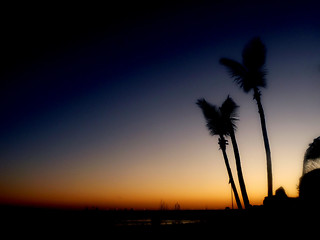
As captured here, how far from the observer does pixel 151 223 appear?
17.8ft

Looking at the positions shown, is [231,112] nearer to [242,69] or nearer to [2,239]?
[242,69]

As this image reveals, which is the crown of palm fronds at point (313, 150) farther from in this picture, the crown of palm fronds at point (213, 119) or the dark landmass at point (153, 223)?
the dark landmass at point (153, 223)

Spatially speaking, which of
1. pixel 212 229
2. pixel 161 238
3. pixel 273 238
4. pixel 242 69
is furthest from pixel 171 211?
pixel 242 69

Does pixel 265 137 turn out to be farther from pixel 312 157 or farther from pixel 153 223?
pixel 153 223

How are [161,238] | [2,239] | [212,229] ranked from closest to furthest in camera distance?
[2,239] → [161,238] → [212,229]

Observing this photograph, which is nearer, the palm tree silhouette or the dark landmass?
the dark landmass

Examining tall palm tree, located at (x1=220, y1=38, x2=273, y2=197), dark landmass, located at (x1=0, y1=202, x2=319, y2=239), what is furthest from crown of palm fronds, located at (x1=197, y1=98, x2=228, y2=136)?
dark landmass, located at (x1=0, y1=202, x2=319, y2=239)

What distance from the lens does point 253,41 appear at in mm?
14414

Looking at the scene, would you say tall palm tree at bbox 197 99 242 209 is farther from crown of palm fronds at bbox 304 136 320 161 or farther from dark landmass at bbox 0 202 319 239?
dark landmass at bbox 0 202 319 239

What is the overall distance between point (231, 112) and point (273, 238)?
564 inches

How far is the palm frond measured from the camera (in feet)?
47.3

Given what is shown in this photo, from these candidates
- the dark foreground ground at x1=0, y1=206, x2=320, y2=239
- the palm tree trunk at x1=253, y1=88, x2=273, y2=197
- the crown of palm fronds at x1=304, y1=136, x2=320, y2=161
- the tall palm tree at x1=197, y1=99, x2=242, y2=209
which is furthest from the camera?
the tall palm tree at x1=197, y1=99, x2=242, y2=209

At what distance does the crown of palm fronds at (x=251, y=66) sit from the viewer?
14.5 metres

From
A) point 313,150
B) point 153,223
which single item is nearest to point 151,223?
point 153,223
